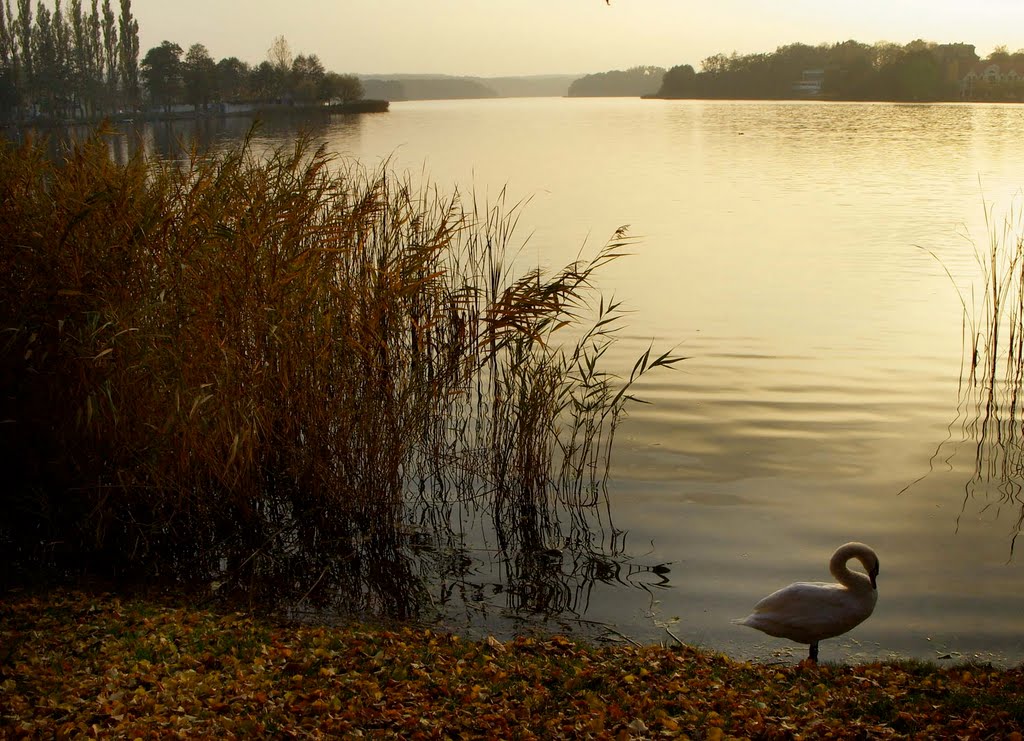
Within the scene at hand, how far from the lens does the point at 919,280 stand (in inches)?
688

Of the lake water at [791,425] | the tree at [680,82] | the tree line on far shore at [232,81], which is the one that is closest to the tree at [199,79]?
the tree line on far shore at [232,81]

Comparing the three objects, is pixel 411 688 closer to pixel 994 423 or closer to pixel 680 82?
pixel 994 423

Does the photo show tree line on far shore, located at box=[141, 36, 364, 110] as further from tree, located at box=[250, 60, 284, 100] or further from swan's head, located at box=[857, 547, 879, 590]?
swan's head, located at box=[857, 547, 879, 590]

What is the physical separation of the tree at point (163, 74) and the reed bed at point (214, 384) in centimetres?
8725

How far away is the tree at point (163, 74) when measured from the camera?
89125mm

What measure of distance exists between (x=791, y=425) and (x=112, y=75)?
286ft

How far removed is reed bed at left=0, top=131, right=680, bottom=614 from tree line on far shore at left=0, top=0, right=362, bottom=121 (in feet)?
217

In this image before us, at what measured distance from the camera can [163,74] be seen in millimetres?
89062

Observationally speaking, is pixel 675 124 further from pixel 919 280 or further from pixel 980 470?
pixel 980 470

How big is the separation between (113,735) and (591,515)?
15.8 feet

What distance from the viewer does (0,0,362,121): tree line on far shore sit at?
7344 centimetres

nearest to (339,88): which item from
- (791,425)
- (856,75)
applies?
(856,75)

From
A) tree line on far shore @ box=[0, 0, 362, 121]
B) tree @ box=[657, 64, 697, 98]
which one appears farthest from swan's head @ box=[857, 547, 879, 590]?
tree @ box=[657, 64, 697, 98]

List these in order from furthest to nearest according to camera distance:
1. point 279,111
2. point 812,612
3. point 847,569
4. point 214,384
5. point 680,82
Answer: point 680,82 → point 279,111 → point 214,384 → point 847,569 → point 812,612
